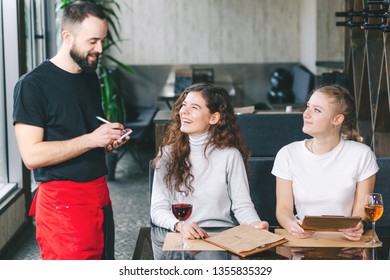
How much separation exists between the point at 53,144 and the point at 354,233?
108 cm

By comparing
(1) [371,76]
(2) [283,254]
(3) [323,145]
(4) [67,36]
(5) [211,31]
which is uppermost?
(5) [211,31]

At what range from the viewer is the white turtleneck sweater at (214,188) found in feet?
9.13

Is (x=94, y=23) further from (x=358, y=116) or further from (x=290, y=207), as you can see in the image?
(x=358, y=116)

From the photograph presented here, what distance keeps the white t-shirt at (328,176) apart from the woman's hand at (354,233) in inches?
14.8

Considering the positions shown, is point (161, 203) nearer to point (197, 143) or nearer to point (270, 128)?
point (197, 143)

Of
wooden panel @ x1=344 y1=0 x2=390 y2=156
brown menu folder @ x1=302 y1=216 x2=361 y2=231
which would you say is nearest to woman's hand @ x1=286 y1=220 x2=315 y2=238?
brown menu folder @ x1=302 y1=216 x2=361 y2=231

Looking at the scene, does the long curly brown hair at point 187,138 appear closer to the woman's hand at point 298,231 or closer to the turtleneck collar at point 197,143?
the turtleneck collar at point 197,143

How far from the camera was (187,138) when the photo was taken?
287 cm

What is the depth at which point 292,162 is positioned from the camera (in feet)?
9.23

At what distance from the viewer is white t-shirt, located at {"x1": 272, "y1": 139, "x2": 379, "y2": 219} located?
2.78m

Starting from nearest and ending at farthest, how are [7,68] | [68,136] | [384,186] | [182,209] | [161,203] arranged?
[182,209], [68,136], [161,203], [384,186], [7,68]

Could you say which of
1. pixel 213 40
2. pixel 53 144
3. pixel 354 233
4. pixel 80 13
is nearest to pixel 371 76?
pixel 354 233

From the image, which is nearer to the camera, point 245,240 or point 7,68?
point 245,240

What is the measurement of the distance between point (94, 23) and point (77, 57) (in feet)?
0.45
